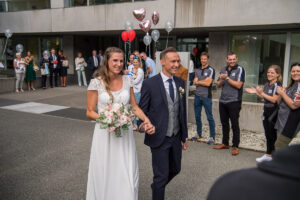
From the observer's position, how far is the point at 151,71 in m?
9.57

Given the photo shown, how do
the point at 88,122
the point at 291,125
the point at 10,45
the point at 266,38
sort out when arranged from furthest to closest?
the point at 10,45
the point at 266,38
the point at 88,122
the point at 291,125

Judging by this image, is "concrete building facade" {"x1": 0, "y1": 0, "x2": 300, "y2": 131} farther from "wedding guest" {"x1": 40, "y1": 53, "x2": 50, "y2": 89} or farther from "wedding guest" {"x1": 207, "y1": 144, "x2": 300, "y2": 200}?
"wedding guest" {"x1": 207, "y1": 144, "x2": 300, "y2": 200}

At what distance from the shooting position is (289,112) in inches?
175

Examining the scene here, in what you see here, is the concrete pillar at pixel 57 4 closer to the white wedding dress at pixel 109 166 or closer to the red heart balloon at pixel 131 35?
the red heart balloon at pixel 131 35

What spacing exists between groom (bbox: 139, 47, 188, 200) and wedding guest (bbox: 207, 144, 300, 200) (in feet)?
7.41

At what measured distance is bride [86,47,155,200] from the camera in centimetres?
311

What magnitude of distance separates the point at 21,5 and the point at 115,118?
64.8ft

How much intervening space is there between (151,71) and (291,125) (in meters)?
5.82

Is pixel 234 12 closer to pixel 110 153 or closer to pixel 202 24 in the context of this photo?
pixel 202 24

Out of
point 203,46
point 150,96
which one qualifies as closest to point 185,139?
point 150,96

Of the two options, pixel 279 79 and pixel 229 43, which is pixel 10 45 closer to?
pixel 229 43

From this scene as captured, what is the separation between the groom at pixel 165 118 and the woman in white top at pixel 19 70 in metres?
11.8

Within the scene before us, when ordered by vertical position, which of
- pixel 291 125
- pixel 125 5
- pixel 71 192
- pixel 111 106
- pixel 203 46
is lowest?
pixel 71 192

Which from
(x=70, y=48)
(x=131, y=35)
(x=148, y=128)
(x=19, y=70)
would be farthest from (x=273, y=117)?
(x=70, y=48)
